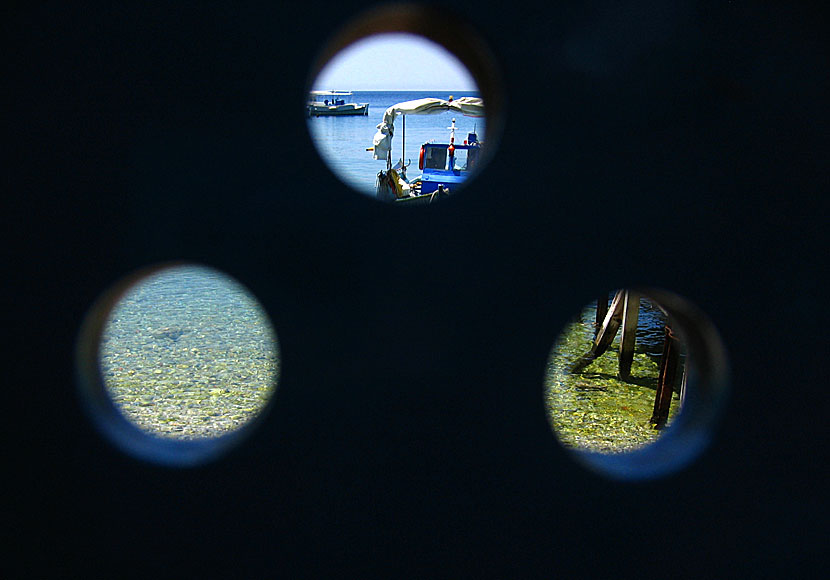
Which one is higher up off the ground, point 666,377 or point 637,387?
point 666,377

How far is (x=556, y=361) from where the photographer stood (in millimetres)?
10539

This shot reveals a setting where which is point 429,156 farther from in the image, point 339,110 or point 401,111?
point 339,110

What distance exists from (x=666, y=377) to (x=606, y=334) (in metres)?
2.87

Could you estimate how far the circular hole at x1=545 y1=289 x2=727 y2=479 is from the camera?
1.34 m

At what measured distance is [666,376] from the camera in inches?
275

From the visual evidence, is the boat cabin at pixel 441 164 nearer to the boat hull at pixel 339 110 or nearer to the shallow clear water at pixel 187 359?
the shallow clear water at pixel 187 359

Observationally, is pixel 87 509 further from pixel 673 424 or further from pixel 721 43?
pixel 721 43

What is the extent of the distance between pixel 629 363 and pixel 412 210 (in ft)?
29.3

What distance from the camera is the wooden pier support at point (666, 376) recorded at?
22.0 ft

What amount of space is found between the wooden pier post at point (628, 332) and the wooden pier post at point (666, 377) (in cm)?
136

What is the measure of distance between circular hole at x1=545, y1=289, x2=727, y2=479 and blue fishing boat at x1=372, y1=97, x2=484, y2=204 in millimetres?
7172

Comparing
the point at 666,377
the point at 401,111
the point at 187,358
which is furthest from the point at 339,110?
the point at 666,377

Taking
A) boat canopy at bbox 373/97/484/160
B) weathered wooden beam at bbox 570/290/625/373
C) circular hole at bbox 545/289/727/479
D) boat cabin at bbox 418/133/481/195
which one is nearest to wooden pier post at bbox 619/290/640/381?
circular hole at bbox 545/289/727/479

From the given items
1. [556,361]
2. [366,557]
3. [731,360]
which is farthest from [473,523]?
[556,361]
